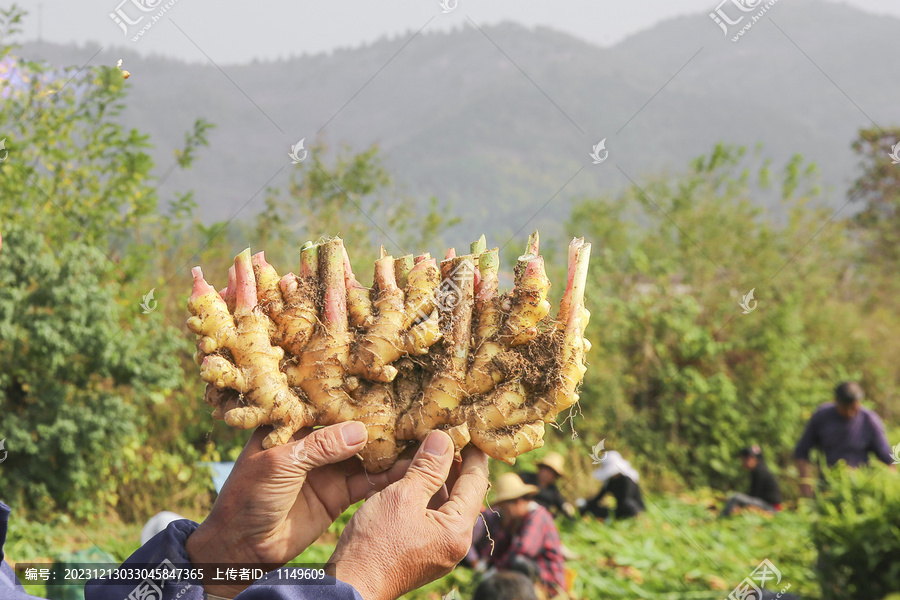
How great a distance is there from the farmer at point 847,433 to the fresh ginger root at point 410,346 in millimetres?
5731

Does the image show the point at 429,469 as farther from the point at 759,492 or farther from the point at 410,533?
the point at 759,492

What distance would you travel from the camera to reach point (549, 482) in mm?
7941

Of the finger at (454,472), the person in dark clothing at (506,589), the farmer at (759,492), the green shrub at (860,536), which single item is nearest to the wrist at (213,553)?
the finger at (454,472)

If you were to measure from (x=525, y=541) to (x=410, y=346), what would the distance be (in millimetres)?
3843

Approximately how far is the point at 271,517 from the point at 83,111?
257 inches

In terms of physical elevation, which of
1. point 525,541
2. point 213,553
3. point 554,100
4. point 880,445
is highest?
point 554,100

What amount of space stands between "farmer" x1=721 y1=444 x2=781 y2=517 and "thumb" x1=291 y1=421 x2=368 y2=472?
807cm

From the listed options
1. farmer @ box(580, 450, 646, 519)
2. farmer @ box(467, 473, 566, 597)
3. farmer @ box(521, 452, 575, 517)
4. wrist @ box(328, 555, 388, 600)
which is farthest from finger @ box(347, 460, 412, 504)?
farmer @ box(580, 450, 646, 519)

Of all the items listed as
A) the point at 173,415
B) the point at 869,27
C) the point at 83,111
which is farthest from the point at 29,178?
the point at 869,27

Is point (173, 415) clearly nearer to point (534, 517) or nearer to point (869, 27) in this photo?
point (534, 517)

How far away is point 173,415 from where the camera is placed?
7211mm

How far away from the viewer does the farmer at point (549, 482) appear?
775 cm

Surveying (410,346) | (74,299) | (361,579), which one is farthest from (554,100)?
(361,579)

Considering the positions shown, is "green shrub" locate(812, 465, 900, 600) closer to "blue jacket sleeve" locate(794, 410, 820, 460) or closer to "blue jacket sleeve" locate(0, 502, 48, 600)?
"blue jacket sleeve" locate(794, 410, 820, 460)
